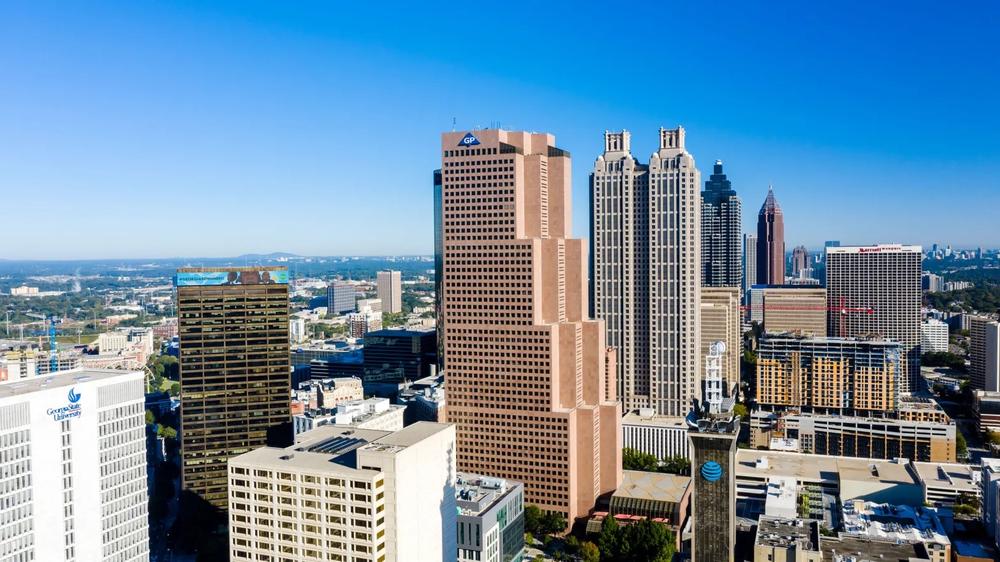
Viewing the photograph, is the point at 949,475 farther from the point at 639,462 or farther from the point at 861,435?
the point at 639,462

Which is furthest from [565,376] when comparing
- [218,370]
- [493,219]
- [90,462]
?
[90,462]

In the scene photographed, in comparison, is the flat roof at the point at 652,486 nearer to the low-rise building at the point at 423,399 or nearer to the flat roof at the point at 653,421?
the flat roof at the point at 653,421

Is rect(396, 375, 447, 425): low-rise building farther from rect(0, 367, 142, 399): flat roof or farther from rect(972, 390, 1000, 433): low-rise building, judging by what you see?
rect(972, 390, 1000, 433): low-rise building

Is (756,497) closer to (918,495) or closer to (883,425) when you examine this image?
(918,495)

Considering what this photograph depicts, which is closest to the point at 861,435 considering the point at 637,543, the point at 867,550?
the point at 867,550

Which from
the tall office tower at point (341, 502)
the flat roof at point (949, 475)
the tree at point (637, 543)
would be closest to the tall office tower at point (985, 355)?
the flat roof at point (949, 475)

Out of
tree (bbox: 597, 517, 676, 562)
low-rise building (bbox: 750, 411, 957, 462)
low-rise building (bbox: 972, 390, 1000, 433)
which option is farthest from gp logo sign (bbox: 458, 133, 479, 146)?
low-rise building (bbox: 972, 390, 1000, 433)
